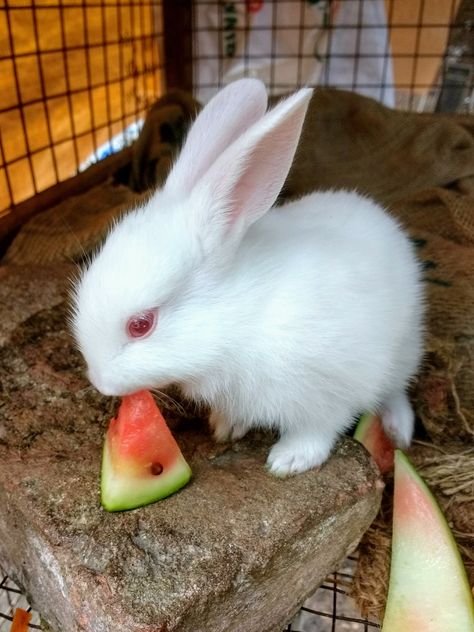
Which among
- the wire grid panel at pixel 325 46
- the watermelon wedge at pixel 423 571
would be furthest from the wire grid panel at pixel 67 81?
the watermelon wedge at pixel 423 571

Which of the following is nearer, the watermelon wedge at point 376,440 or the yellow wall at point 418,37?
the watermelon wedge at point 376,440

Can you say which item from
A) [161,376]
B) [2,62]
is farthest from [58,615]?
[2,62]

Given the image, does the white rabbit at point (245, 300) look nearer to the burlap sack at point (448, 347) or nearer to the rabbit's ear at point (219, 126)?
the rabbit's ear at point (219, 126)

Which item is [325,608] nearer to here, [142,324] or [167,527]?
[167,527]

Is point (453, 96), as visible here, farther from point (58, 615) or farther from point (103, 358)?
point (58, 615)

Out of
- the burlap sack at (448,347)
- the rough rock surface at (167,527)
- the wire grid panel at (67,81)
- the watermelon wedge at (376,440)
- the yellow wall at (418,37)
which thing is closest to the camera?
the rough rock surface at (167,527)

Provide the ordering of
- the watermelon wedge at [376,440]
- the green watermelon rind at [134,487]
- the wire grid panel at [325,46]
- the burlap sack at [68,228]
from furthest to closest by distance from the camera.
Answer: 1. the wire grid panel at [325,46]
2. the burlap sack at [68,228]
3. the watermelon wedge at [376,440]
4. the green watermelon rind at [134,487]
